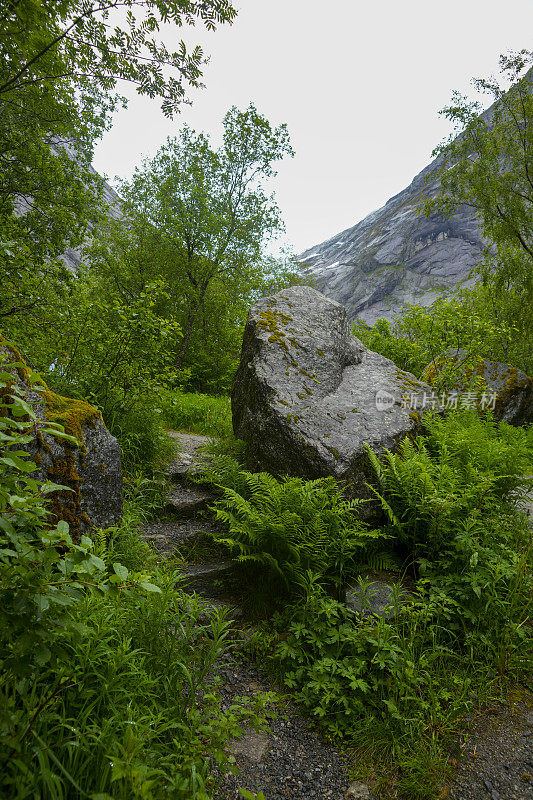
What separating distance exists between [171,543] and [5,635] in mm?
3075

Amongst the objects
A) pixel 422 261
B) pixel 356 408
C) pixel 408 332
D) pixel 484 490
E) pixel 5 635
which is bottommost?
pixel 484 490

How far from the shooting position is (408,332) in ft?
37.9

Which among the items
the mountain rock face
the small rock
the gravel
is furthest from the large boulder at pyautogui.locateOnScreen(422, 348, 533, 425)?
the mountain rock face

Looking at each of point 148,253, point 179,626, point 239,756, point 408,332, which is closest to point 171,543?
point 179,626

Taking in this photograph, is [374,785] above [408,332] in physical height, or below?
below

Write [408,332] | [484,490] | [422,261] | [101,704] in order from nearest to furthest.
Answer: [101,704] → [484,490] → [408,332] → [422,261]

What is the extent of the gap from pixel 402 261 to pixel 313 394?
333ft

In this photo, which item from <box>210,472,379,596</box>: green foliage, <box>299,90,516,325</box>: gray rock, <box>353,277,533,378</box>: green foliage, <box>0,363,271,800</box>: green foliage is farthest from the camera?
<box>299,90,516,325</box>: gray rock

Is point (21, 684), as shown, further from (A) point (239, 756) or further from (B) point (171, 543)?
(B) point (171, 543)

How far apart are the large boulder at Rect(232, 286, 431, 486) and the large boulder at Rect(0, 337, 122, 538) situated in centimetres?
173

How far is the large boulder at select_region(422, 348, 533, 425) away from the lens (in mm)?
8844

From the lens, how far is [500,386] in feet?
32.8

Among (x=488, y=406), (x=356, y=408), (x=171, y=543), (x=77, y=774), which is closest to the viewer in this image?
(x=77, y=774)

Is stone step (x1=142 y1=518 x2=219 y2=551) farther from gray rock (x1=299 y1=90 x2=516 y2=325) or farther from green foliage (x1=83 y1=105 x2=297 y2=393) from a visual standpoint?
gray rock (x1=299 y1=90 x2=516 y2=325)
